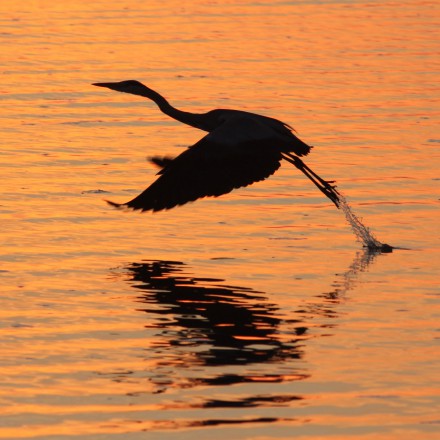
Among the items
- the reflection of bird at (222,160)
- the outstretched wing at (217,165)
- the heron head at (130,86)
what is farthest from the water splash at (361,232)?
the heron head at (130,86)

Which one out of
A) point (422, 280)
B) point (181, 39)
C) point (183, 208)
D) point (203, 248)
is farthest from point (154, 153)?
point (181, 39)

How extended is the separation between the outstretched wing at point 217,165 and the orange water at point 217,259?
1.37ft

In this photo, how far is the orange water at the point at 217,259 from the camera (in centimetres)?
1112

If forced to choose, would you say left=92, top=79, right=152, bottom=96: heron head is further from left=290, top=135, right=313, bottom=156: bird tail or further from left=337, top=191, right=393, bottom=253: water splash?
left=337, top=191, right=393, bottom=253: water splash

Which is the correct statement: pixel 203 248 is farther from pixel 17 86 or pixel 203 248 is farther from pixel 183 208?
pixel 17 86

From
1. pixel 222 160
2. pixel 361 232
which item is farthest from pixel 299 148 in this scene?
pixel 361 232

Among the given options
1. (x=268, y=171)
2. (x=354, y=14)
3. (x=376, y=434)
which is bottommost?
(x=376, y=434)

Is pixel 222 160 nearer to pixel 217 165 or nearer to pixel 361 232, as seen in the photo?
pixel 217 165

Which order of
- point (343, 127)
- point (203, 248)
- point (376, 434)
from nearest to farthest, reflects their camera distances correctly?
point (376, 434) < point (203, 248) < point (343, 127)

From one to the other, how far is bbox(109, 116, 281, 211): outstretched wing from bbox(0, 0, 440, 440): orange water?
42cm

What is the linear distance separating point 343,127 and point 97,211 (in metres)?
6.07

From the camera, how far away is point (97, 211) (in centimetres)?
1773

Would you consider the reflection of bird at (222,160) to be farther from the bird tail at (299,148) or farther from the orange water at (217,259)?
the orange water at (217,259)

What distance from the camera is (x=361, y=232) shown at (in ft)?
54.3
